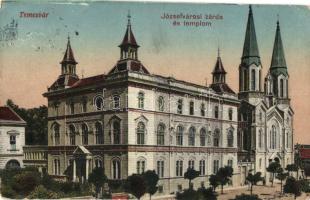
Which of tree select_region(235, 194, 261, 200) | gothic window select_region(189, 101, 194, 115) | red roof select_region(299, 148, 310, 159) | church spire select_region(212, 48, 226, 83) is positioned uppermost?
church spire select_region(212, 48, 226, 83)

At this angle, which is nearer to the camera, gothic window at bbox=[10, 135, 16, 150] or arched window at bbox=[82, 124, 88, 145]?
gothic window at bbox=[10, 135, 16, 150]

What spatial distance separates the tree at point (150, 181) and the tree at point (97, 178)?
1.12 meters

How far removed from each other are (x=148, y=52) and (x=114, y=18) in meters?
1.31

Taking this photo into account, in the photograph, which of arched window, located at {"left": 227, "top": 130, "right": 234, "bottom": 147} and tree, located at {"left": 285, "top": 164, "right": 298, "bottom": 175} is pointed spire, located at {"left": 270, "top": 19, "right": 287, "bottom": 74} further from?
tree, located at {"left": 285, "top": 164, "right": 298, "bottom": 175}

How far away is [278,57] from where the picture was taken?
1560cm

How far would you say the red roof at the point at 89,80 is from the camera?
14086mm

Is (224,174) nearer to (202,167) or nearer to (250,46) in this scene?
(202,167)

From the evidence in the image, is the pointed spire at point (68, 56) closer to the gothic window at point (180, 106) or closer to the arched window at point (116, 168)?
the arched window at point (116, 168)

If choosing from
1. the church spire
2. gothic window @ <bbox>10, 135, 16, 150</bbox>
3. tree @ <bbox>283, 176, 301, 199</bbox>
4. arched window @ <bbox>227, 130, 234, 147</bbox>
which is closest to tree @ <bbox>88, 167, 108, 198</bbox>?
gothic window @ <bbox>10, 135, 16, 150</bbox>

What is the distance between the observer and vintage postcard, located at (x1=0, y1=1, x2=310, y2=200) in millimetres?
13453

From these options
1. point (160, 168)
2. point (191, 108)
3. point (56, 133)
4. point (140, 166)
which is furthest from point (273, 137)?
point (56, 133)

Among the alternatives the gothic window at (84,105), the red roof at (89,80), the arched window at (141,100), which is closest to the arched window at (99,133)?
the gothic window at (84,105)

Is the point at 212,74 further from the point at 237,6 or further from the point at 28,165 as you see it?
the point at 28,165

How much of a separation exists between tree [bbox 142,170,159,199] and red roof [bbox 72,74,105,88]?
9.57ft
